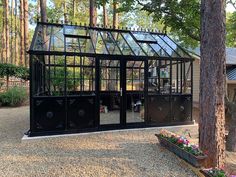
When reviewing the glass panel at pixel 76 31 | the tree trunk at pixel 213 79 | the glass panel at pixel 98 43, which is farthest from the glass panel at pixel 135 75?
the tree trunk at pixel 213 79

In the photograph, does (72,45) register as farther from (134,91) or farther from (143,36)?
(143,36)

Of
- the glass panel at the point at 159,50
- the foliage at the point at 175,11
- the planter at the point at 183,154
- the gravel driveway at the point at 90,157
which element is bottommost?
the gravel driveway at the point at 90,157

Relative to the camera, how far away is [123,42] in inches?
311

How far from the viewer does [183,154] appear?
14.9 feet

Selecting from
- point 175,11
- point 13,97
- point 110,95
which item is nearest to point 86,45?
point 110,95

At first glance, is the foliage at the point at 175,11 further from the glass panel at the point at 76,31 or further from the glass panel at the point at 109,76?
the glass panel at the point at 109,76

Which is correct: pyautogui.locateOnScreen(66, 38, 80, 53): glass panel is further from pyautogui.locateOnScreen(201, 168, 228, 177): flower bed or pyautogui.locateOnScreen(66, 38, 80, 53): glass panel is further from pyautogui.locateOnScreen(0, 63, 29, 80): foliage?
pyautogui.locateOnScreen(0, 63, 29, 80): foliage

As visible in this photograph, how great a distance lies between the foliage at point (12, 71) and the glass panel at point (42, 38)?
7188 mm

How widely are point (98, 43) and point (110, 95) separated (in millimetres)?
1772

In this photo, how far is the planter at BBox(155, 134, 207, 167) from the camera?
164 inches

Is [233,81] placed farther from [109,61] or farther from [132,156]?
[132,156]

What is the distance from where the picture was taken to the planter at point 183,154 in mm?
4164

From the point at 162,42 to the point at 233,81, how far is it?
6.20 metres

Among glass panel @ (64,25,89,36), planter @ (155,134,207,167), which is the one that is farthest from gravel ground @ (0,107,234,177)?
glass panel @ (64,25,89,36)
